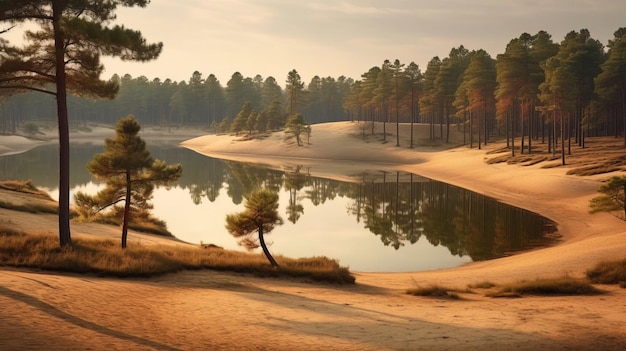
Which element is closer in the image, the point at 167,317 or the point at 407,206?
the point at 167,317

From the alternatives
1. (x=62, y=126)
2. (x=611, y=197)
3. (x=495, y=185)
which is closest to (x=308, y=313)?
(x=62, y=126)

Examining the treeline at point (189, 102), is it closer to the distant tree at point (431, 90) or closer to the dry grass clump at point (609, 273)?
the distant tree at point (431, 90)

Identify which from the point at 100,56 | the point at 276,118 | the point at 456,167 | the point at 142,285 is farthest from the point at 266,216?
the point at 276,118

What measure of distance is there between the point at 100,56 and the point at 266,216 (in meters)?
8.84

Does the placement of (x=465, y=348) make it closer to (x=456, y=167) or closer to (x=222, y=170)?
(x=456, y=167)

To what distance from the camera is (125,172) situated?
883 inches

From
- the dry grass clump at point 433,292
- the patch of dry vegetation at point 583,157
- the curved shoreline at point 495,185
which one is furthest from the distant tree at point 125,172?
the patch of dry vegetation at point 583,157

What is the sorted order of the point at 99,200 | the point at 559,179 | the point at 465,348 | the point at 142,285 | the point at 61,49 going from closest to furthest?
the point at 465,348, the point at 142,285, the point at 61,49, the point at 99,200, the point at 559,179

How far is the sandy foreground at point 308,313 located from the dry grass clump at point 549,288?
1.84ft

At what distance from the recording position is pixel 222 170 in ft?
230

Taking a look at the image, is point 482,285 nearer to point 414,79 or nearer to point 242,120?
point 414,79

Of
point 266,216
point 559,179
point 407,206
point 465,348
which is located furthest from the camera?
point 559,179

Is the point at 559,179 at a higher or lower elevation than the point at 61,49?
lower

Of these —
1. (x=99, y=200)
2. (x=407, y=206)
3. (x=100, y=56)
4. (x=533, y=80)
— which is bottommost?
(x=407, y=206)
